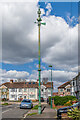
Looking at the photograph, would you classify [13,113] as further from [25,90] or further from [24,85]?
[24,85]

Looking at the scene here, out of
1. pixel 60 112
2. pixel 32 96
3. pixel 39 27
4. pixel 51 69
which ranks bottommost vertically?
pixel 32 96

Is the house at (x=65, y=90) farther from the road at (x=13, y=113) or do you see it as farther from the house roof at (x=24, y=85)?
the road at (x=13, y=113)

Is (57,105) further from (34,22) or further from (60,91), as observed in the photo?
(60,91)

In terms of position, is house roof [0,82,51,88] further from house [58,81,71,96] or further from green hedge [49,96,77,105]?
green hedge [49,96,77,105]

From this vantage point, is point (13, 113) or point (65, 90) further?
point (65, 90)

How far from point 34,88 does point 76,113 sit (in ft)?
279

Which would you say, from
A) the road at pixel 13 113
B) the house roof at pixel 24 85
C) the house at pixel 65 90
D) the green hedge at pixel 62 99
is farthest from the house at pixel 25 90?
the road at pixel 13 113

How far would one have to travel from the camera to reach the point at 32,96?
92750 mm

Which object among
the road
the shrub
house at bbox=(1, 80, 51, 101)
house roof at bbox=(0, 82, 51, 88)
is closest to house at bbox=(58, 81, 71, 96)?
house at bbox=(1, 80, 51, 101)

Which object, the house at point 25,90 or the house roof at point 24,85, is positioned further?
the house roof at point 24,85

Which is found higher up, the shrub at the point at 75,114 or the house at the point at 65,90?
the shrub at the point at 75,114

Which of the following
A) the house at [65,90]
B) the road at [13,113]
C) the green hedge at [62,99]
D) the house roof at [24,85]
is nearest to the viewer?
the road at [13,113]

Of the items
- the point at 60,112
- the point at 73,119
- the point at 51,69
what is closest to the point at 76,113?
the point at 73,119

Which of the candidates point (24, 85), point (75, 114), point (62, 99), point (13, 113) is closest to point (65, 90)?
point (24, 85)
